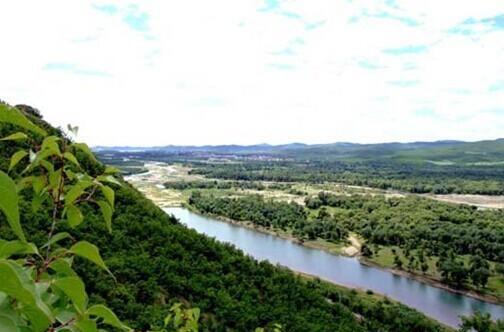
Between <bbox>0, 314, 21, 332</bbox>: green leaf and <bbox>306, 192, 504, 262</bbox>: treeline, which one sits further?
<bbox>306, 192, 504, 262</bbox>: treeline

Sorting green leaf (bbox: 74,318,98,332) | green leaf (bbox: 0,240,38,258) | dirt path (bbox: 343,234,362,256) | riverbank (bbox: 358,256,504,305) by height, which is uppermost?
green leaf (bbox: 0,240,38,258)

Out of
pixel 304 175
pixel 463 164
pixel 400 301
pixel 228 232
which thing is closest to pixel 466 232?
pixel 400 301

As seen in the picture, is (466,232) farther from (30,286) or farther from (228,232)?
(30,286)

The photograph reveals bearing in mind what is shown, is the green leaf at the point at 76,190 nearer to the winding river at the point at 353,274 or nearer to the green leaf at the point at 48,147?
Answer: the green leaf at the point at 48,147

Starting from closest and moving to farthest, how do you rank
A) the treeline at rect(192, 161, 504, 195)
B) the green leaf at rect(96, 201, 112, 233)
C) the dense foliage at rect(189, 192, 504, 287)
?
the green leaf at rect(96, 201, 112, 233) < the dense foliage at rect(189, 192, 504, 287) < the treeline at rect(192, 161, 504, 195)

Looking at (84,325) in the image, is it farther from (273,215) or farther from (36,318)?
(273,215)

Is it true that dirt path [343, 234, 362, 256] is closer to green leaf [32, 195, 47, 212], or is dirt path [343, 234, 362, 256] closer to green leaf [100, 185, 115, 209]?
green leaf [32, 195, 47, 212]

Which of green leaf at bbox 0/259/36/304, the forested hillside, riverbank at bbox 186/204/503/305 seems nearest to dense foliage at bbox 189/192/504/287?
riverbank at bbox 186/204/503/305

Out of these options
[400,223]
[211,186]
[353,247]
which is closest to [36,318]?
[353,247]
